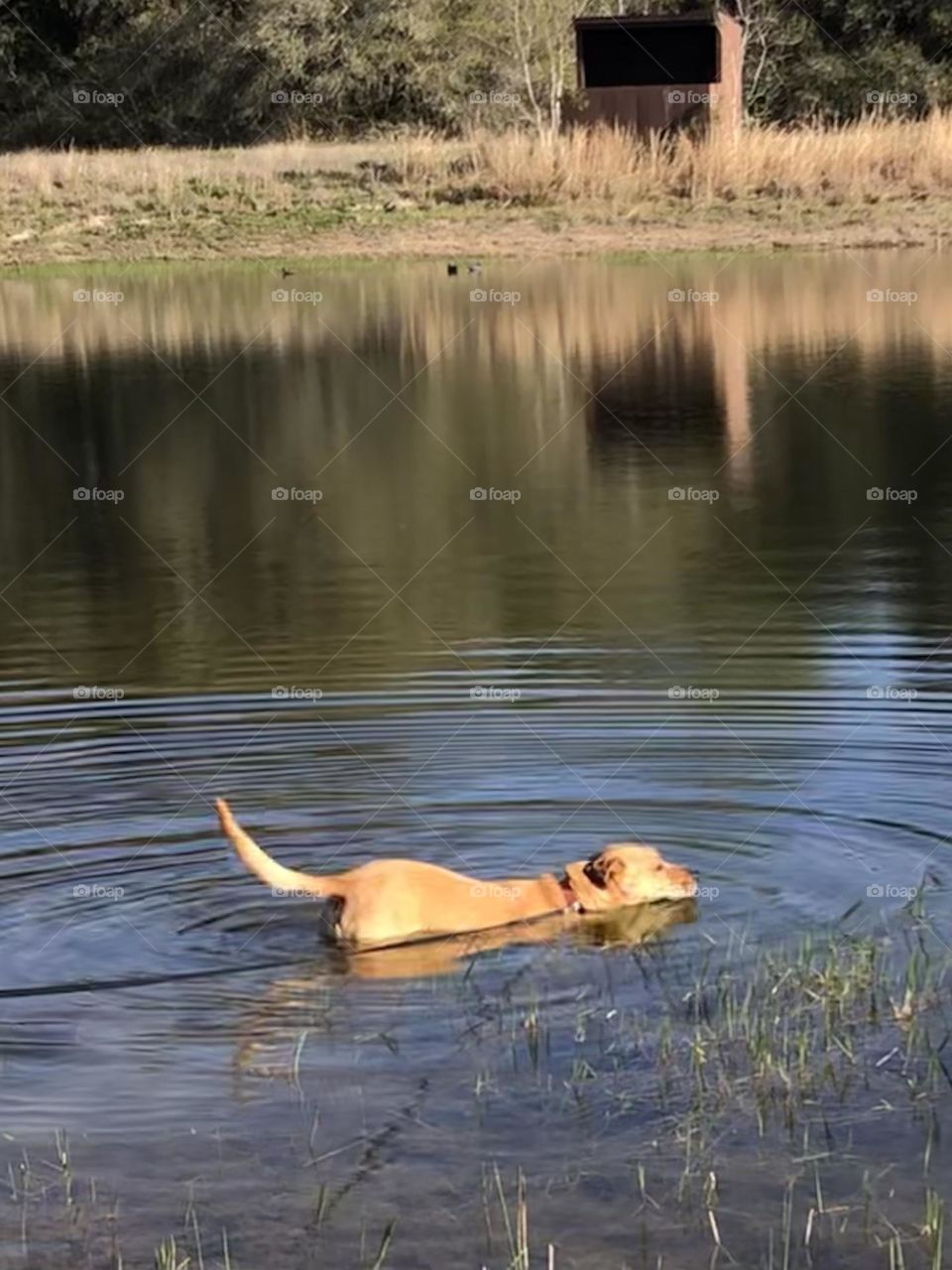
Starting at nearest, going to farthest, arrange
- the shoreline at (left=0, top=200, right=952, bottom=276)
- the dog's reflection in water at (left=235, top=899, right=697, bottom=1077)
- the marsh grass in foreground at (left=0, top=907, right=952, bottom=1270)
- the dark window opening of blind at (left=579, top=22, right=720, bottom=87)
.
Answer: the marsh grass in foreground at (left=0, top=907, right=952, bottom=1270)
the dog's reflection in water at (left=235, top=899, right=697, bottom=1077)
the shoreline at (left=0, top=200, right=952, bottom=276)
the dark window opening of blind at (left=579, top=22, right=720, bottom=87)

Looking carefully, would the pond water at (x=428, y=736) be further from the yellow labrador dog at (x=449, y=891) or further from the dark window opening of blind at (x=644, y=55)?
the dark window opening of blind at (x=644, y=55)

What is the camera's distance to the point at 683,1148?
5.84 m

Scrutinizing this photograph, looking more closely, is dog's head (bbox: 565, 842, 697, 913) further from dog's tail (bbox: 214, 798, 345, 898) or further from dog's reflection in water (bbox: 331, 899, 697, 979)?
dog's tail (bbox: 214, 798, 345, 898)

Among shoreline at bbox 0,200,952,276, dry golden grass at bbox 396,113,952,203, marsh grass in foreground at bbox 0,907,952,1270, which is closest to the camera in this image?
marsh grass in foreground at bbox 0,907,952,1270

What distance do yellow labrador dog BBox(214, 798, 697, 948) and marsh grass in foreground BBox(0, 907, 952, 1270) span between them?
456 mm

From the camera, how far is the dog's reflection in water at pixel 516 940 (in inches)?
293

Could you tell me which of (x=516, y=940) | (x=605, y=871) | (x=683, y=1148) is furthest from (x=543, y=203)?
(x=683, y=1148)

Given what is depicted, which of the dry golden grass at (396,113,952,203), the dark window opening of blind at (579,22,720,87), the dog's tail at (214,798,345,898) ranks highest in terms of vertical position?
the dog's tail at (214,798,345,898)

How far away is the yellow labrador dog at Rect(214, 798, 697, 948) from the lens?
24.5 feet

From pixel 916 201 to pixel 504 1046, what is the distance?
98.8ft

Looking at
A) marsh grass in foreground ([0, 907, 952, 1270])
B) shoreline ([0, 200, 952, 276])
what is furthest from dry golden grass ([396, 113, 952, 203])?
marsh grass in foreground ([0, 907, 952, 1270])

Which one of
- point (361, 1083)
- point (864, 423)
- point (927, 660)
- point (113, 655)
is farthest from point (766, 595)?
point (361, 1083)

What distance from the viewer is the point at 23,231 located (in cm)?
3722

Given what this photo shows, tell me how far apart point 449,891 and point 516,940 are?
0.93 ft
